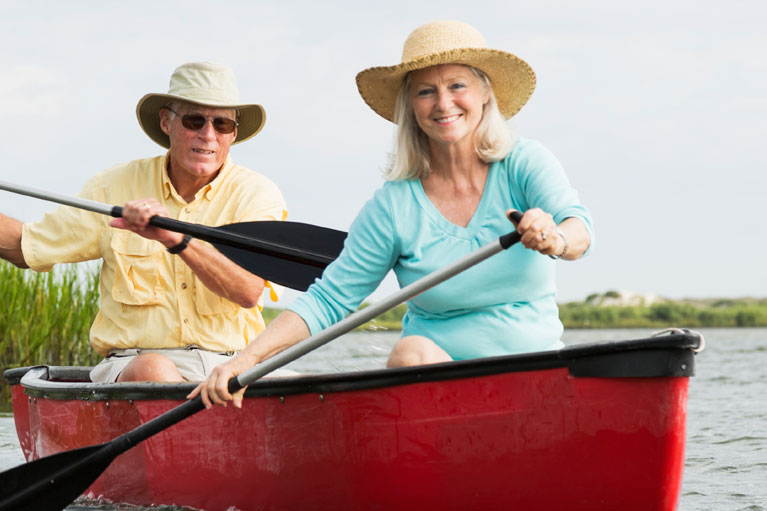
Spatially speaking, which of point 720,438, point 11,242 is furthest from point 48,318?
point 720,438

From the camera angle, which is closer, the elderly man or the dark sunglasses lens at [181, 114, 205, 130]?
the elderly man

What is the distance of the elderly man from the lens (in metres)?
4.06

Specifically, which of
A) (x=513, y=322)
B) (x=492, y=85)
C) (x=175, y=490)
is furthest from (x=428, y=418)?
(x=175, y=490)

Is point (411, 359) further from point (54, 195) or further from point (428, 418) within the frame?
point (54, 195)

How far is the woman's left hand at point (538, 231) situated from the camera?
2.63m

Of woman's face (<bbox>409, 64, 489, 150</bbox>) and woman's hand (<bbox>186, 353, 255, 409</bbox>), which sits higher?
woman's face (<bbox>409, 64, 489, 150</bbox>)

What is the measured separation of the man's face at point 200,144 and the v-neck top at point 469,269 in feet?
3.60

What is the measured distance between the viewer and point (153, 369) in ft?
13.0

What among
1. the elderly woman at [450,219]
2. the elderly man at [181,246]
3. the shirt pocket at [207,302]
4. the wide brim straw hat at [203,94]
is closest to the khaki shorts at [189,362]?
the elderly man at [181,246]

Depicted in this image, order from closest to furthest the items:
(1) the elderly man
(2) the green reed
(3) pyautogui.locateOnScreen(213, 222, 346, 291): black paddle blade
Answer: (1) the elderly man, (3) pyautogui.locateOnScreen(213, 222, 346, 291): black paddle blade, (2) the green reed

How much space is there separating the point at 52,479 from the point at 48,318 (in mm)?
4099

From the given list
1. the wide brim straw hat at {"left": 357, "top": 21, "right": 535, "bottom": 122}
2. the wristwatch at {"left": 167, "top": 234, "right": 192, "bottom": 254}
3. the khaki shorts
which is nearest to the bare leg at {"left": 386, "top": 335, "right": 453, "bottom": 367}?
the wide brim straw hat at {"left": 357, "top": 21, "right": 535, "bottom": 122}

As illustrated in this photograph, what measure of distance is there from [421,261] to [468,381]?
45 centimetres

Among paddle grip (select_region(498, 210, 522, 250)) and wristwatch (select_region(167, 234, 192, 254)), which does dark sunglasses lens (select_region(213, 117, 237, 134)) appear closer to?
wristwatch (select_region(167, 234, 192, 254))
